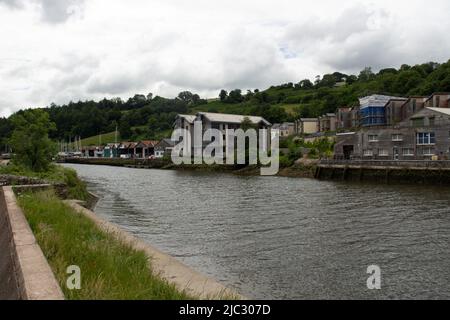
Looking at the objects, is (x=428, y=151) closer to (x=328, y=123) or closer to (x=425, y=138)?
(x=425, y=138)

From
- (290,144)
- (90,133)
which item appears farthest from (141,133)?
(290,144)

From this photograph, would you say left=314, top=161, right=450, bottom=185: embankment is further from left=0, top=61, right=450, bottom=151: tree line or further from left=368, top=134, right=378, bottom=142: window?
left=0, top=61, right=450, bottom=151: tree line

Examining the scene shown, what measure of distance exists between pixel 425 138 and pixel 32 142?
4241cm

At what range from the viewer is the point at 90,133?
186 metres

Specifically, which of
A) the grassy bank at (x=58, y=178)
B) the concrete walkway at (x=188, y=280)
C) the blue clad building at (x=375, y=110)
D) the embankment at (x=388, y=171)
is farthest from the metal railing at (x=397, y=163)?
the concrete walkway at (x=188, y=280)

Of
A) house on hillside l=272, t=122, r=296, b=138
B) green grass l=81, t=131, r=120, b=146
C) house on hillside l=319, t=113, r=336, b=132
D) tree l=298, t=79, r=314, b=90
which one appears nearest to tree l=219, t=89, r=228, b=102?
tree l=298, t=79, r=314, b=90

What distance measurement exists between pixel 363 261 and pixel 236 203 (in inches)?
589

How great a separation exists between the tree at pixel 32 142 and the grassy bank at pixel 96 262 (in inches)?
949

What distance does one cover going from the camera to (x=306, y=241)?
16.2 metres

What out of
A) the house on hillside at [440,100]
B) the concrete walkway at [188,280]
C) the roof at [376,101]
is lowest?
the concrete walkway at [188,280]

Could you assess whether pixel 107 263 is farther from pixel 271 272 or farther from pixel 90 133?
pixel 90 133

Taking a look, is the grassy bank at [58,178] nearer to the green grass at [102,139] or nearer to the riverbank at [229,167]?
the riverbank at [229,167]

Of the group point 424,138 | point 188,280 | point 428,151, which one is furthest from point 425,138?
point 188,280

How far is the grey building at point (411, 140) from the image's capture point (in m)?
48.7
